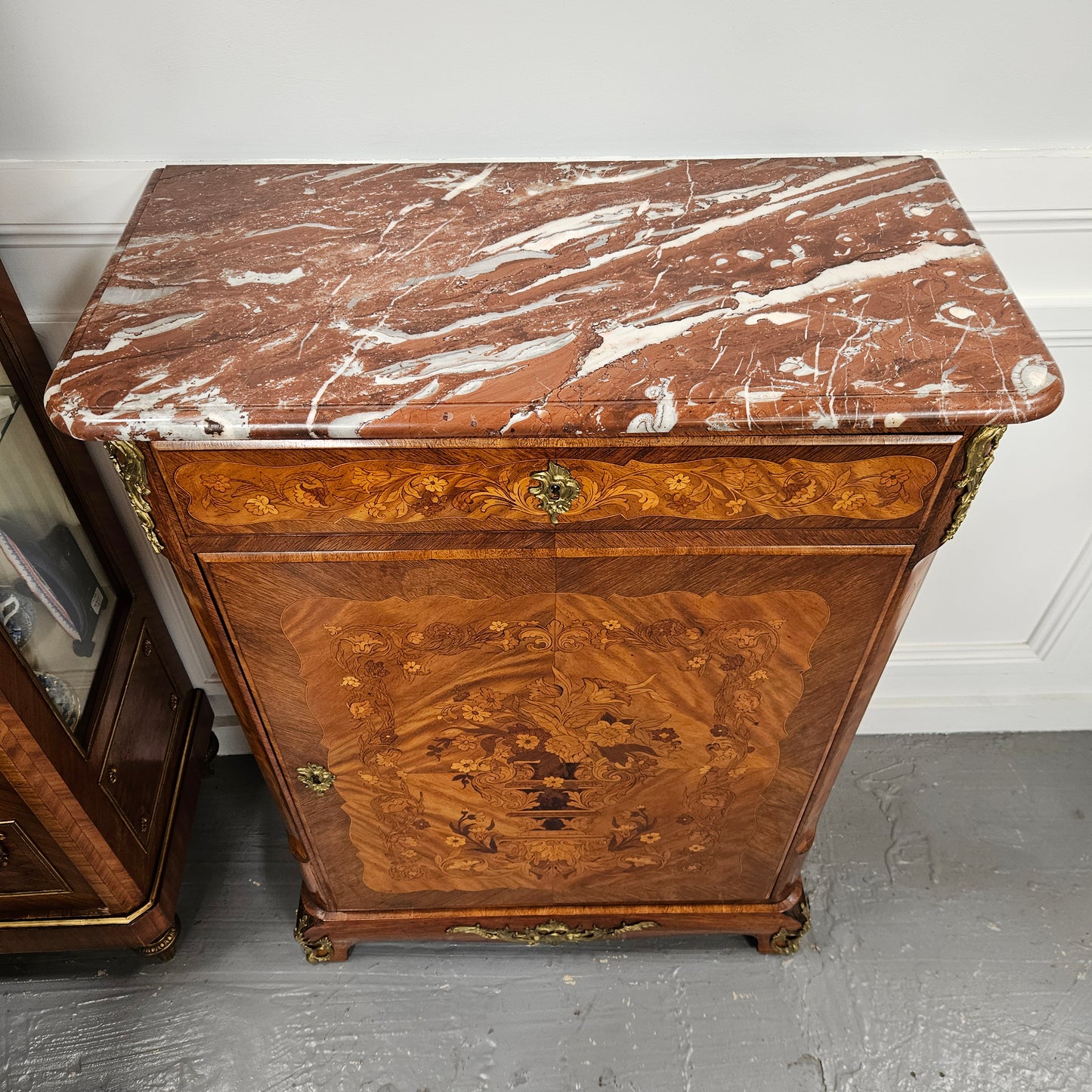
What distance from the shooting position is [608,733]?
0.98 m

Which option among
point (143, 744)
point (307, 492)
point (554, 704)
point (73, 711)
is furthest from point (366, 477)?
point (143, 744)

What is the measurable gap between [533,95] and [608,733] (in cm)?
A: 69

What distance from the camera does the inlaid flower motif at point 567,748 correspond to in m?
0.99

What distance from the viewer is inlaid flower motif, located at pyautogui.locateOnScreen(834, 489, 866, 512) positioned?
750mm

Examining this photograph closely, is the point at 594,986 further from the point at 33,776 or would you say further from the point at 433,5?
the point at 433,5

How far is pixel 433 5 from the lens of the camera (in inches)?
36.1

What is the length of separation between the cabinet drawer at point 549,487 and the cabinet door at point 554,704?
0.04 metres

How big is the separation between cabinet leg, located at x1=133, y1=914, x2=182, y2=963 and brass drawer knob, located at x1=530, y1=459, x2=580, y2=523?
916mm

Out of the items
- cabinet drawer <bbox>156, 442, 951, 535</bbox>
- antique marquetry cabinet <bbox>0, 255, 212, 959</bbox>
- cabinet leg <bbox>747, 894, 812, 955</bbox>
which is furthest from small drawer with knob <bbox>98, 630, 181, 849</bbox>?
cabinet leg <bbox>747, 894, 812, 955</bbox>

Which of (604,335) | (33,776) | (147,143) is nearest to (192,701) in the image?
(33,776)

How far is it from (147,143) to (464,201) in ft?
1.20

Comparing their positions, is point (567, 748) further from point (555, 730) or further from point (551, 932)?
point (551, 932)

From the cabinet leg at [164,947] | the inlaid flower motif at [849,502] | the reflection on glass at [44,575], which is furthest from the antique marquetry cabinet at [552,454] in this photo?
the cabinet leg at [164,947]

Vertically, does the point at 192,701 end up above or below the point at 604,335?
below
